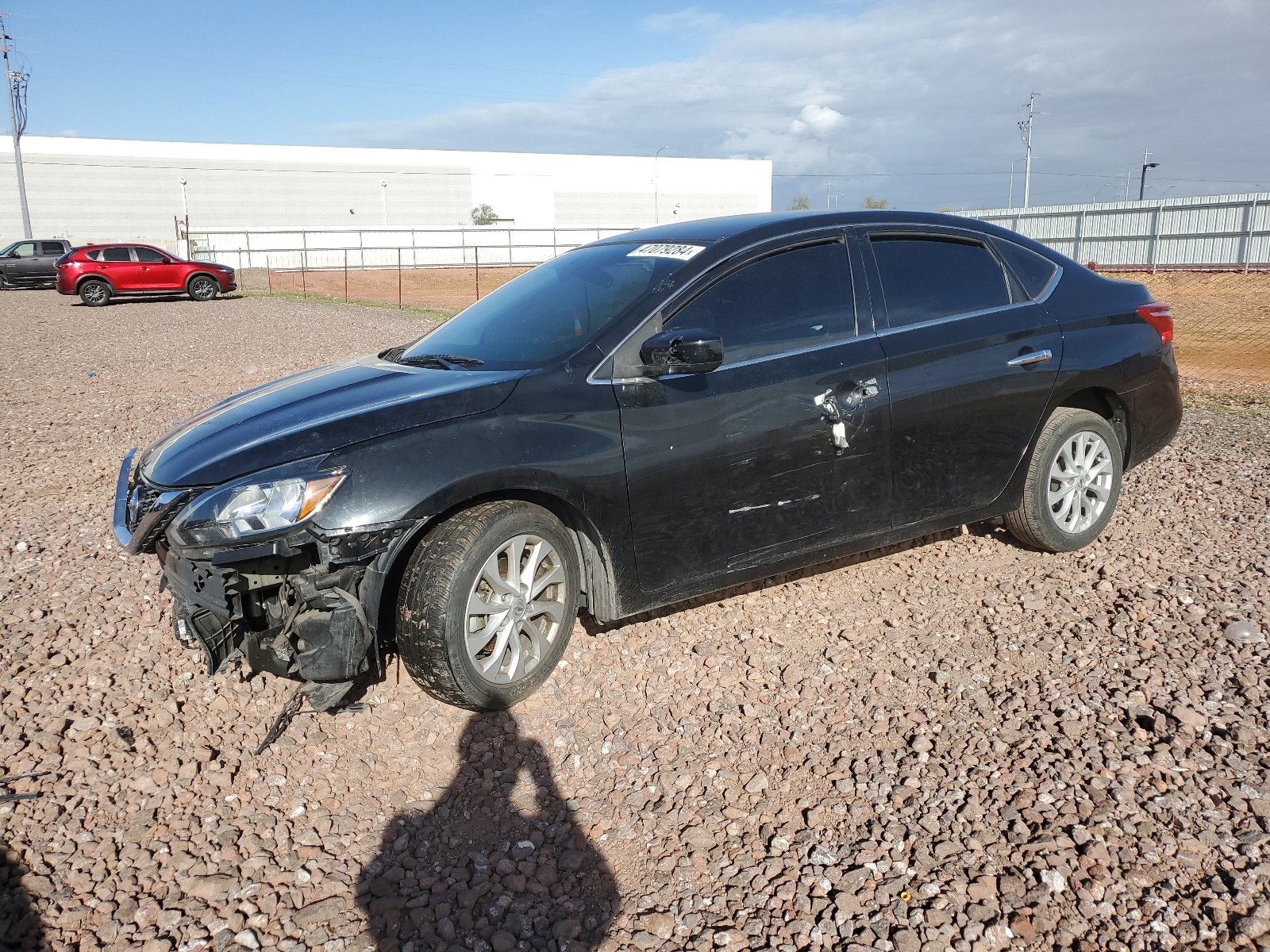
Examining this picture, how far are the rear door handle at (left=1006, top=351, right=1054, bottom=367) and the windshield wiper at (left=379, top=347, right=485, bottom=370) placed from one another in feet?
8.01

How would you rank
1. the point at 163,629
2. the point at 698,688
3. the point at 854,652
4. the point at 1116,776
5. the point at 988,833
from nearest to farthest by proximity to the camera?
the point at 988,833, the point at 1116,776, the point at 698,688, the point at 854,652, the point at 163,629

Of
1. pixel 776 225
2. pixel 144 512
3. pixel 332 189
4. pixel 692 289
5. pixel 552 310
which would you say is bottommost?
pixel 144 512

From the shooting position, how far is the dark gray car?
31.5m

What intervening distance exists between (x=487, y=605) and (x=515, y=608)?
13 centimetres

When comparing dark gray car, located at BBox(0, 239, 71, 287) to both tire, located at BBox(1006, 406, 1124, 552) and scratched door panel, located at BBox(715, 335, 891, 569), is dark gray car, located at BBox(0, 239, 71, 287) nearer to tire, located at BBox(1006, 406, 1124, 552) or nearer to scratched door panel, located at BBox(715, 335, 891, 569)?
scratched door panel, located at BBox(715, 335, 891, 569)

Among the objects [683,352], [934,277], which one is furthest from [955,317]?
[683,352]

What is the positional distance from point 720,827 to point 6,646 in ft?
10.4

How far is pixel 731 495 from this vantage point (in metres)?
3.86

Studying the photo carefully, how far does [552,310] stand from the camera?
4.25 metres

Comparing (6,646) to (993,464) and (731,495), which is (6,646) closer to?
(731,495)

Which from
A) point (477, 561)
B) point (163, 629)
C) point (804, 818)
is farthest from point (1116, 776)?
point (163, 629)

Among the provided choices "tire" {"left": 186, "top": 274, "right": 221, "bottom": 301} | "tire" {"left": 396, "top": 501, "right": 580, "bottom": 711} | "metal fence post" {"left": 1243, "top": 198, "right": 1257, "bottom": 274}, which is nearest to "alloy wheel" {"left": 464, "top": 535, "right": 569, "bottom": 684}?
"tire" {"left": 396, "top": 501, "right": 580, "bottom": 711}

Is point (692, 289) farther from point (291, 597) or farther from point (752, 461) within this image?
point (291, 597)

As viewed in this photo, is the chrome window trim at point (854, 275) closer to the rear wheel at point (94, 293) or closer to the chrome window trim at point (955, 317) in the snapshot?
the chrome window trim at point (955, 317)
